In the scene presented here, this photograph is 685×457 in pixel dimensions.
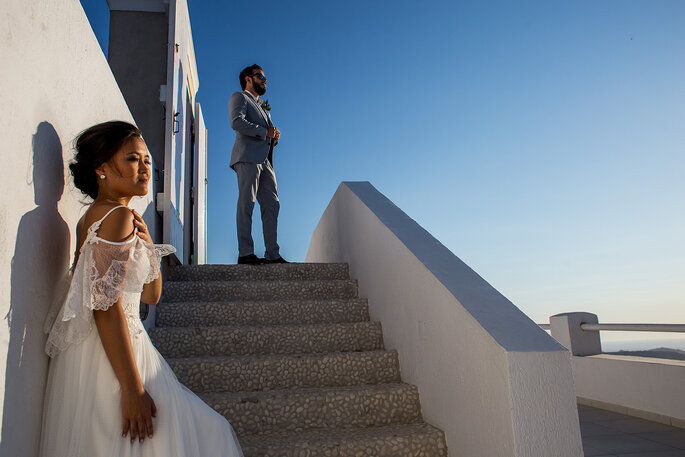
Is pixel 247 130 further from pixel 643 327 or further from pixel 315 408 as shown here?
pixel 643 327

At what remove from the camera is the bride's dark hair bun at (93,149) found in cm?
133

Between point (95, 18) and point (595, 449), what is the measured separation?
4.75 m

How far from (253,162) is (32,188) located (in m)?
2.63

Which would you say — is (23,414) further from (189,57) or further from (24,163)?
(189,57)

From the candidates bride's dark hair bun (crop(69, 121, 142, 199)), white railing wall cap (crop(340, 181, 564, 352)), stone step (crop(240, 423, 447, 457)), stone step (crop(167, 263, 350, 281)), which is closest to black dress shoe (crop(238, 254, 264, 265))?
stone step (crop(167, 263, 350, 281))

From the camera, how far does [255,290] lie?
306 centimetres

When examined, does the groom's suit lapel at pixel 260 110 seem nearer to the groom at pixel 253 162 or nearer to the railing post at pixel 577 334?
the groom at pixel 253 162

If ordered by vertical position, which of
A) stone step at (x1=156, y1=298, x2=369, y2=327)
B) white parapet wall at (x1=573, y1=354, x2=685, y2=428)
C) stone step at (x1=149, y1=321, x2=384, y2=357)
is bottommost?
white parapet wall at (x1=573, y1=354, x2=685, y2=428)

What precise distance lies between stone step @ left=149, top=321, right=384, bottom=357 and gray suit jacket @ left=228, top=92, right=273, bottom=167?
1604mm

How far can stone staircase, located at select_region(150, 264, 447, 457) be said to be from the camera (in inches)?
73.5

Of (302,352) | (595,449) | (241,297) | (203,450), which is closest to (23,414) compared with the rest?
(203,450)

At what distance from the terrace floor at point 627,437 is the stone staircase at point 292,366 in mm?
1451

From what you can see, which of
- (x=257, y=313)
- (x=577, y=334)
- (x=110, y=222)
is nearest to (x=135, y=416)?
(x=110, y=222)

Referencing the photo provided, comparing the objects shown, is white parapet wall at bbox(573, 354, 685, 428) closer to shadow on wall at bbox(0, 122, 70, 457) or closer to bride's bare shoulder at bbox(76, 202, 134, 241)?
bride's bare shoulder at bbox(76, 202, 134, 241)
